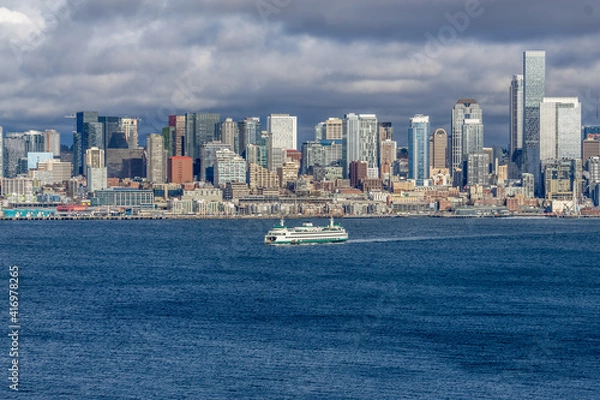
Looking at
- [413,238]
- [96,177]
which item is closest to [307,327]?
[413,238]

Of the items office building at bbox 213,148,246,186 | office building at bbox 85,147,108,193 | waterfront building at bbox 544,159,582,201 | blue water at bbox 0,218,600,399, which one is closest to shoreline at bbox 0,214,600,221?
waterfront building at bbox 544,159,582,201

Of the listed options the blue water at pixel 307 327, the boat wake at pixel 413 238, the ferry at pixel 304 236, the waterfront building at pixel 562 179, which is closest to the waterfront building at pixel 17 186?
the waterfront building at pixel 562 179

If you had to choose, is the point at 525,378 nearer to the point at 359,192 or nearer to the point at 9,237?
the point at 9,237

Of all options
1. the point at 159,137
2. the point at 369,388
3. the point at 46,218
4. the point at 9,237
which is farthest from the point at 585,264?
the point at 159,137

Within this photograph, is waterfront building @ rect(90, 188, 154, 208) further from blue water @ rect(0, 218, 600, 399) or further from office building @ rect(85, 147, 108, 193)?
blue water @ rect(0, 218, 600, 399)

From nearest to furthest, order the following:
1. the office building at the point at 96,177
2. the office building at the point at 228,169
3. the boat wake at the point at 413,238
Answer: the boat wake at the point at 413,238 < the office building at the point at 96,177 < the office building at the point at 228,169

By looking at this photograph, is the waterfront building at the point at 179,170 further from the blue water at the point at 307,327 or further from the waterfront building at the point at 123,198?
the blue water at the point at 307,327
